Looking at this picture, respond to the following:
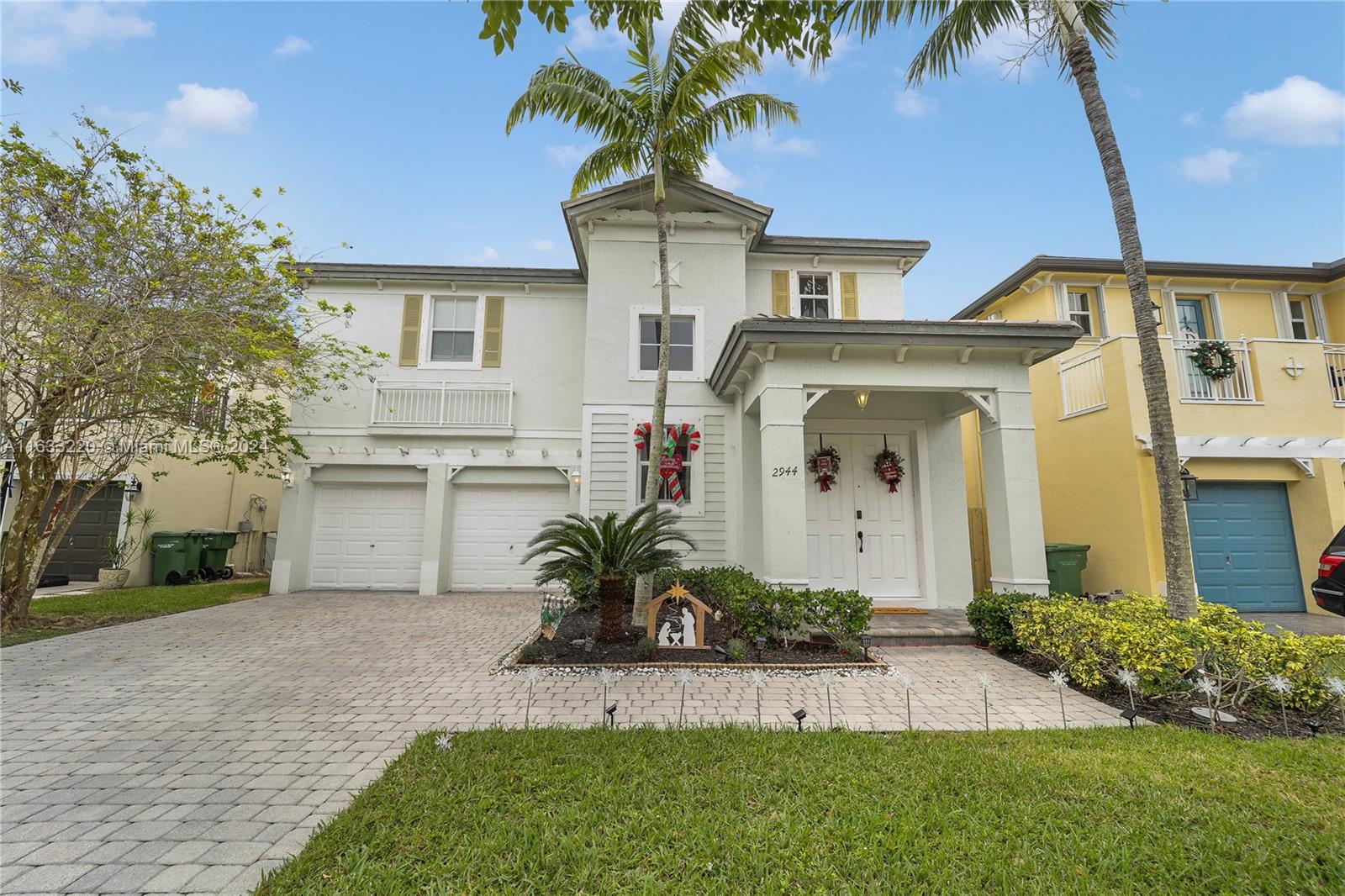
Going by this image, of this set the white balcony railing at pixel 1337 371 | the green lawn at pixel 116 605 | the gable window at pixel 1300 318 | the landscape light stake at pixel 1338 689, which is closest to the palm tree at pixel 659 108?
the landscape light stake at pixel 1338 689

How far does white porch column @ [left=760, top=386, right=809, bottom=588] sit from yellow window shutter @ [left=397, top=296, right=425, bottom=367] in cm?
778

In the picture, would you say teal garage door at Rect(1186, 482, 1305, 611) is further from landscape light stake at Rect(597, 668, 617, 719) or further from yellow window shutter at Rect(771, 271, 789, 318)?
landscape light stake at Rect(597, 668, 617, 719)

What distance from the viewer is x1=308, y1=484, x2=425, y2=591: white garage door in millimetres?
10836

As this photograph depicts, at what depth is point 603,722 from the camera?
3.99m

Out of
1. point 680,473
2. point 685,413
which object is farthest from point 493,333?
point 680,473

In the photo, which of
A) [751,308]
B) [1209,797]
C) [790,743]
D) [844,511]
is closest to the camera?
[1209,797]

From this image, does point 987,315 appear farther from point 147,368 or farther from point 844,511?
point 147,368

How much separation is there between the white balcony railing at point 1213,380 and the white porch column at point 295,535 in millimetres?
15952

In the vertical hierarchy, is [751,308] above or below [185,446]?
above

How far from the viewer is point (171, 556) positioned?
1136 cm

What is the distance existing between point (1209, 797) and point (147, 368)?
419 inches

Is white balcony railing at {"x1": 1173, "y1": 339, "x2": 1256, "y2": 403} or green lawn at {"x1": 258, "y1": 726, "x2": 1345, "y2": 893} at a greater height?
white balcony railing at {"x1": 1173, "y1": 339, "x2": 1256, "y2": 403}

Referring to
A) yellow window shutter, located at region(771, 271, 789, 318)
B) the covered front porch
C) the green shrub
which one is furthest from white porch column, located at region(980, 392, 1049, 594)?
yellow window shutter, located at region(771, 271, 789, 318)

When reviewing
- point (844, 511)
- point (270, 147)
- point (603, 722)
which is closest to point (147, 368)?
point (270, 147)
